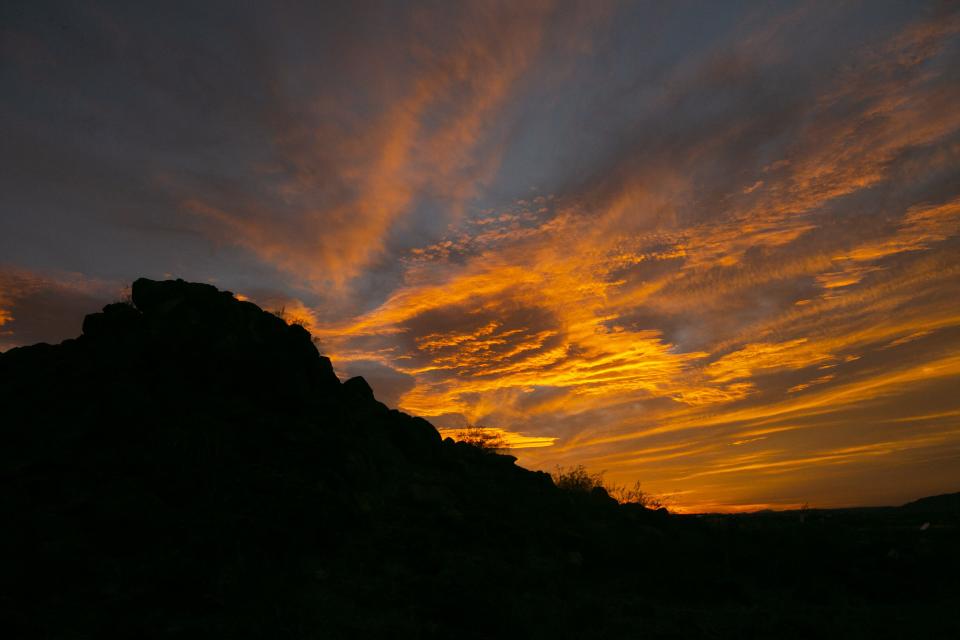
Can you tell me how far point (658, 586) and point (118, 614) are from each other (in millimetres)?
14542

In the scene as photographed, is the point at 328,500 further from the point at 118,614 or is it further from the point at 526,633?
the point at 526,633

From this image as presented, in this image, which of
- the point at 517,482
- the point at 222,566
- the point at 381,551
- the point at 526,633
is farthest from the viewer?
the point at 517,482

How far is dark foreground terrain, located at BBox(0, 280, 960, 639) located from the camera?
1366 cm

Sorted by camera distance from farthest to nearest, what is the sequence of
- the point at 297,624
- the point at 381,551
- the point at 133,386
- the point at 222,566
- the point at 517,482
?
the point at 517,482, the point at 133,386, the point at 381,551, the point at 222,566, the point at 297,624

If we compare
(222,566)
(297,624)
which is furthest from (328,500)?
(297,624)

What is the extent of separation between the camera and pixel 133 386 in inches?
766

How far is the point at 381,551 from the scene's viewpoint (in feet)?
57.2

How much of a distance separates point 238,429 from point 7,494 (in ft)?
20.3

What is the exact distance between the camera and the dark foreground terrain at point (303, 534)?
13.7m

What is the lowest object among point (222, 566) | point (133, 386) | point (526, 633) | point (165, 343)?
point (526, 633)

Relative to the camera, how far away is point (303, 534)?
55.0ft

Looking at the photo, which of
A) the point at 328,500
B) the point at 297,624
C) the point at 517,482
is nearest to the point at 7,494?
the point at 328,500

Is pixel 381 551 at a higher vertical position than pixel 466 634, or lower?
higher

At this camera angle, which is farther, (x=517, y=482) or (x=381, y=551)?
(x=517, y=482)
